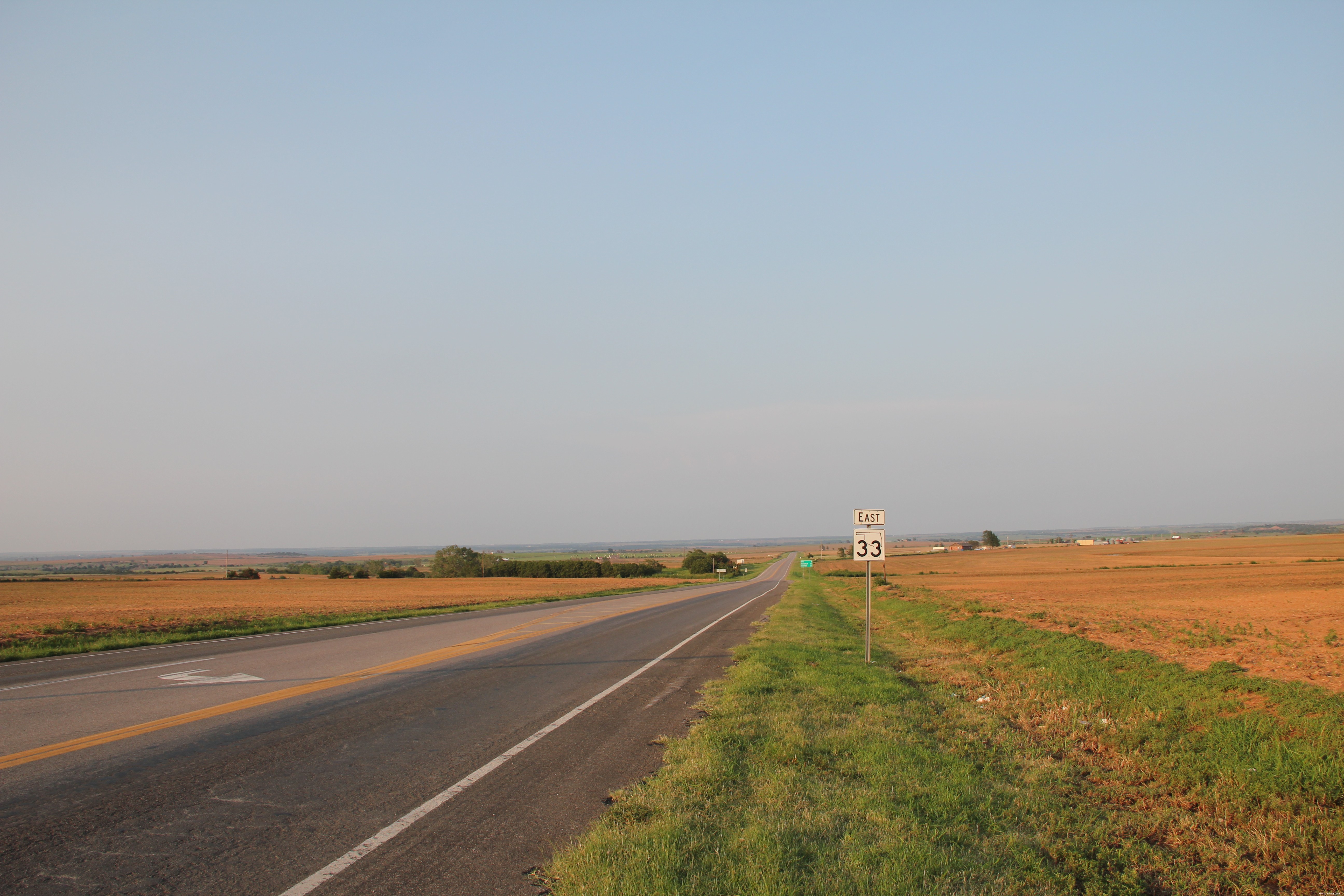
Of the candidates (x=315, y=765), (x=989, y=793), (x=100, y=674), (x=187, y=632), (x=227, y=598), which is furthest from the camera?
(x=227, y=598)

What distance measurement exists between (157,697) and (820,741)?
967cm

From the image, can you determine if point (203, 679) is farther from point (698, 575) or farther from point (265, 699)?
point (698, 575)

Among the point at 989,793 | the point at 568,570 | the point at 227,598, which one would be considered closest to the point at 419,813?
the point at 989,793

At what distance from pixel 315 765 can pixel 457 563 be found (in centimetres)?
11558

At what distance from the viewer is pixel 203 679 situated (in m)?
12.4

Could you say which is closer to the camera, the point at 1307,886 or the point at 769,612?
the point at 1307,886

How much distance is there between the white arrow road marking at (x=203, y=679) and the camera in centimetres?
1191

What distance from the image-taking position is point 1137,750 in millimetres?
8172

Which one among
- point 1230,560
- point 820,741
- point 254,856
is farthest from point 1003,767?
point 1230,560

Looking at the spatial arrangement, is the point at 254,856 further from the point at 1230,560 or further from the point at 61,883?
the point at 1230,560

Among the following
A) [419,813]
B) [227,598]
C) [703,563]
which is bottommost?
[703,563]

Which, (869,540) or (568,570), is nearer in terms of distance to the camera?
(869,540)

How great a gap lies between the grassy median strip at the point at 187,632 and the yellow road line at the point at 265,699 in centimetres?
766

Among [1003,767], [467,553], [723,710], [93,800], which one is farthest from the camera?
[467,553]
